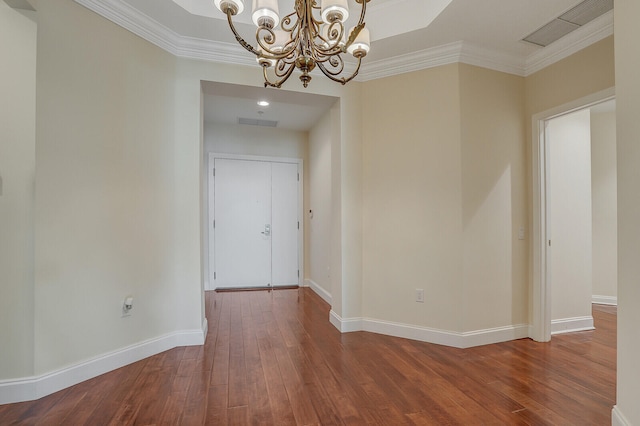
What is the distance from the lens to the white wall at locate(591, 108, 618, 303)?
14.3 feet

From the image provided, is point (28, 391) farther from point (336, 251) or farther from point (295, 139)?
point (295, 139)

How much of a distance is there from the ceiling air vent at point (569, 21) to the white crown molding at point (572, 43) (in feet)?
0.17

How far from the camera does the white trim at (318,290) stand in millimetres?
4344

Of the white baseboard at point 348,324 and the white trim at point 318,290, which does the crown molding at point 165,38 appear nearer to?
the white baseboard at point 348,324

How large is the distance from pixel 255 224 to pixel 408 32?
362 centimetres

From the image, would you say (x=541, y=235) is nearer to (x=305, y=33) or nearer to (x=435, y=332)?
(x=435, y=332)

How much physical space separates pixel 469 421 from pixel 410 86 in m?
2.80

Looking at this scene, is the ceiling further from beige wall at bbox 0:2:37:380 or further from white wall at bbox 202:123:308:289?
white wall at bbox 202:123:308:289

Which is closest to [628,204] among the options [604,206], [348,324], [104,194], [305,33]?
[305,33]

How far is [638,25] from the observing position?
140 cm

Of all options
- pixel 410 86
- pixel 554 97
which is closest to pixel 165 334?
pixel 410 86

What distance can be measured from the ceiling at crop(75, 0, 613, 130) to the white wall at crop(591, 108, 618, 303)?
7.86ft

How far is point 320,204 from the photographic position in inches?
184

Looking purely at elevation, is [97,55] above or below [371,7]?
below
